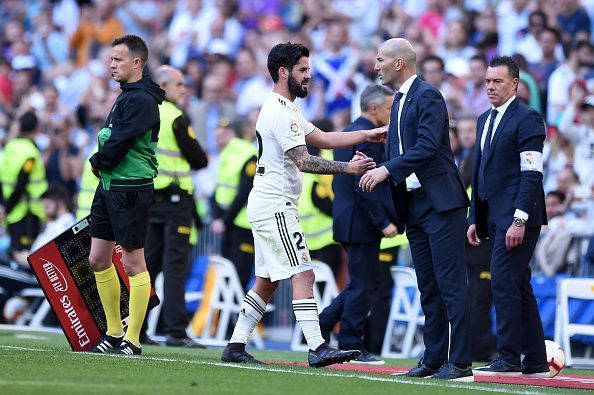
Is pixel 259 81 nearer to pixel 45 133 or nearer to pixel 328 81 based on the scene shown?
pixel 328 81

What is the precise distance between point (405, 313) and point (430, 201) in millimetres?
5755

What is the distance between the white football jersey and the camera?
9.72m

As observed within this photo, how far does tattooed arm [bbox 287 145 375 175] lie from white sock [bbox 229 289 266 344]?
1115 millimetres

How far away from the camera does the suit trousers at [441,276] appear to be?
9359mm

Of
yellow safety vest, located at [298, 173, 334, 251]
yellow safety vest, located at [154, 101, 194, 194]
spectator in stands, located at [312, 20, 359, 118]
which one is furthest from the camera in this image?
spectator in stands, located at [312, 20, 359, 118]

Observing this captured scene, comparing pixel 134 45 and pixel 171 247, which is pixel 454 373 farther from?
pixel 171 247

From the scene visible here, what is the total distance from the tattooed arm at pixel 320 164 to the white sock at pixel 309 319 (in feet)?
3.16

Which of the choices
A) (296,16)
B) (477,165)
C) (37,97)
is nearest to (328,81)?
(296,16)

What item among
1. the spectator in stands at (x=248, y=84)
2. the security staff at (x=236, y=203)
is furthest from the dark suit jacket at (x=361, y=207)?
the spectator in stands at (x=248, y=84)

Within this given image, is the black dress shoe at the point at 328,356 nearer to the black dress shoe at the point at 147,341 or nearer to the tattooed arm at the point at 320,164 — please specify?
the tattooed arm at the point at 320,164

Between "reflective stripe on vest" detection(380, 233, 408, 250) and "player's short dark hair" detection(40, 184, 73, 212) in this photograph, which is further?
"player's short dark hair" detection(40, 184, 73, 212)

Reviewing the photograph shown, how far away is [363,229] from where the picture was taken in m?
12.1

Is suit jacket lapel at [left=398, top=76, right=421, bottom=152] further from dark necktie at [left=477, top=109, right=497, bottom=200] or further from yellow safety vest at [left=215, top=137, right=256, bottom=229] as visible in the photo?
yellow safety vest at [left=215, top=137, right=256, bottom=229]

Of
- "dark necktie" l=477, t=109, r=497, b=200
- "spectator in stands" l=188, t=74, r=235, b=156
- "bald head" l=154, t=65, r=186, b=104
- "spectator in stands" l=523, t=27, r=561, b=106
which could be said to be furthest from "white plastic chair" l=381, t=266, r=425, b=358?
"spectator in stands" l=188, t=74, r=235, b=156
